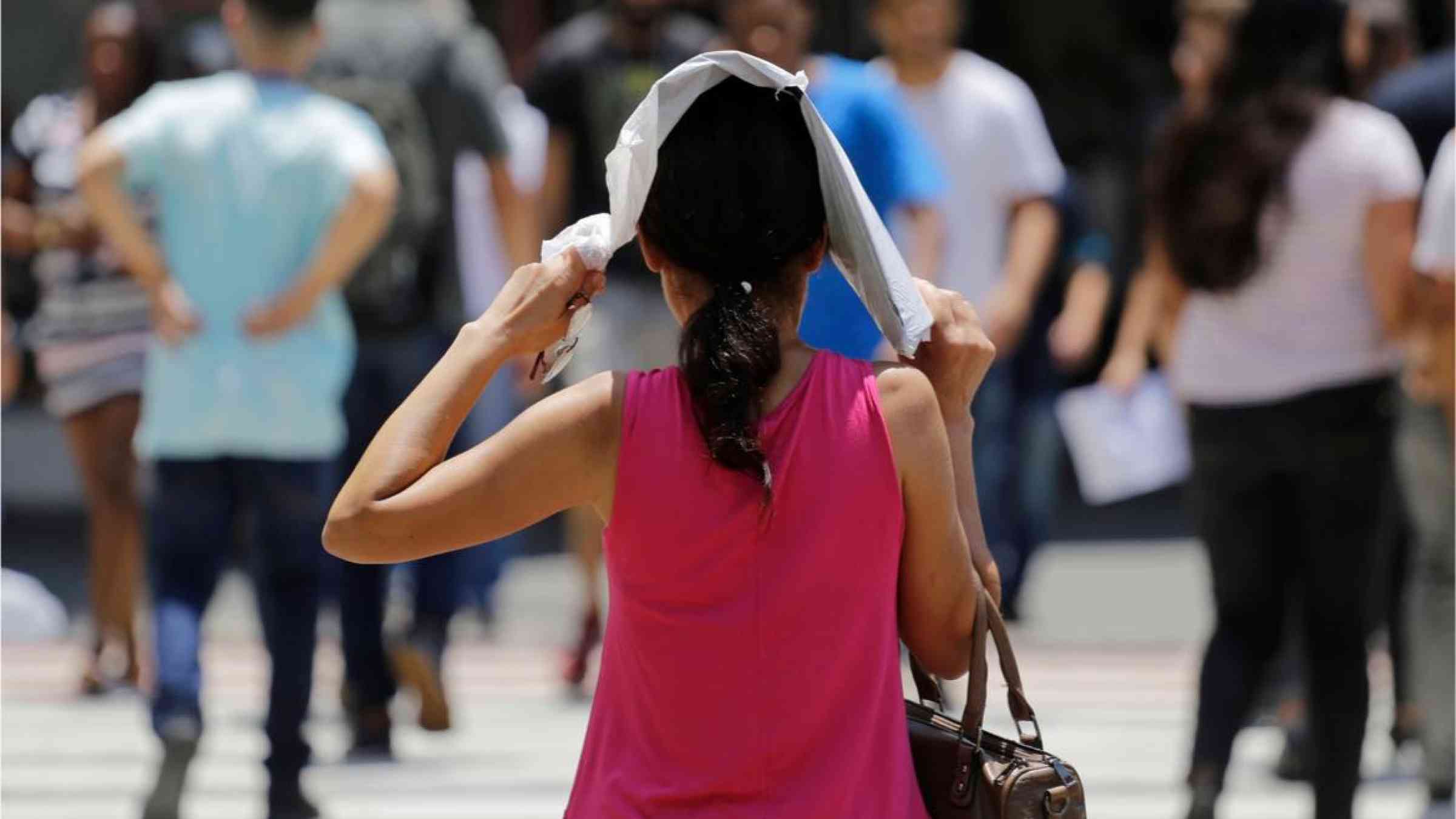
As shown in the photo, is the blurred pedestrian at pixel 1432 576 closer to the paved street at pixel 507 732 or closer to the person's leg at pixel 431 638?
the paved street at pixel 507 732

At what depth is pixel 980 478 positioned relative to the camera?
27.5ft

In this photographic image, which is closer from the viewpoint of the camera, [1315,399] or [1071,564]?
[1315,399]

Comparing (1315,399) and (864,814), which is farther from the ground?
(864,814)

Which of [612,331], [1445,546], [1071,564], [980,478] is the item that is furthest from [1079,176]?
[1445,546]

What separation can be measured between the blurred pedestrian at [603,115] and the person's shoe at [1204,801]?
2.59m

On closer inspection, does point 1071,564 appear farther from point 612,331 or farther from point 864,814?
point 864,814

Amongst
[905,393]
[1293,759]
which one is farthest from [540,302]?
[1293,759]

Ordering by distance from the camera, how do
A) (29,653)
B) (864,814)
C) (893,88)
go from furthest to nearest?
(29,653) < (893,88) < (864,814)

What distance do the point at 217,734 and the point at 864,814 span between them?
16.5ft

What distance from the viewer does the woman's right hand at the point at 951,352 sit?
9.80 feet

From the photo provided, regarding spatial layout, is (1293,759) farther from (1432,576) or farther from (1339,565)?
(1339,565)

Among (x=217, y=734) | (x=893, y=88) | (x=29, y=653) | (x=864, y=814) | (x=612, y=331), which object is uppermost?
(x=864, y=814)

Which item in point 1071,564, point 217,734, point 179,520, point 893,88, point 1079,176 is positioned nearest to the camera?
point 179,520

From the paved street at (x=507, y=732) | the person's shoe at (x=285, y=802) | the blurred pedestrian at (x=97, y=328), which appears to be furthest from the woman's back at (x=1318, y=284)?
the blurred pedestrian at (x=97, y=328)
